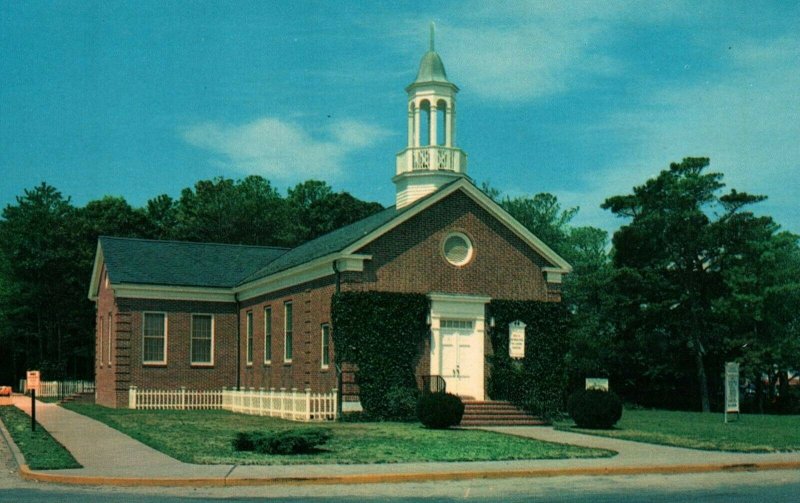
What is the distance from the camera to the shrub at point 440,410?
26.1 m

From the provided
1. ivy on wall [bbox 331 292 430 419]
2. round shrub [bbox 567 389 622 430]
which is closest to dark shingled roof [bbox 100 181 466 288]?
ivy on wall [bbox 331 292 430 419]

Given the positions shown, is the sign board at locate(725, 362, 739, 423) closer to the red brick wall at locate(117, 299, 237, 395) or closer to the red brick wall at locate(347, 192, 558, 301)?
the red brick wall at locate(347, 192, 558, 301)

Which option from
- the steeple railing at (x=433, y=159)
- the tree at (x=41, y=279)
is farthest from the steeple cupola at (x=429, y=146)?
the tree at (x=41, y=279)

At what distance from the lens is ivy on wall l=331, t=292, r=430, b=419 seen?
29.7 meters

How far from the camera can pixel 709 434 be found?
24.8 m

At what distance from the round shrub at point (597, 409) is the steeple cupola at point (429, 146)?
10.4 m

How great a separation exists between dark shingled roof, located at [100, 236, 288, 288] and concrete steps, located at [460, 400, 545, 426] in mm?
15046

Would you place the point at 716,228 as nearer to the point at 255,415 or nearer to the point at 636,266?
the point at 636,266

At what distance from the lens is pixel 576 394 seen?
26.9 meters

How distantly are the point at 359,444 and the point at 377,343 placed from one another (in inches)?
367

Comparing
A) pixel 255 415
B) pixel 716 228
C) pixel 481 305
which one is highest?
pixel 716 228

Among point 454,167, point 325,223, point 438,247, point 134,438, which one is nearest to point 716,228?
point 454,167

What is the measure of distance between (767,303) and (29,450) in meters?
33.6

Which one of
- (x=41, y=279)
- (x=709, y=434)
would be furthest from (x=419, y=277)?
(x=41, y=279)
